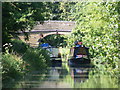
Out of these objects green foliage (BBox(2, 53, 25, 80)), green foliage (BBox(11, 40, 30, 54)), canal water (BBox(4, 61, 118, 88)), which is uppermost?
green foliage (BBox(11, 40, 30, 54))

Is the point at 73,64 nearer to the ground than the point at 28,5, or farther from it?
nearer to the ground

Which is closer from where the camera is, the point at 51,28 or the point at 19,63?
the point at 19,63

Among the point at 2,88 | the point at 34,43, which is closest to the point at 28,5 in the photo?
the point at 2,88

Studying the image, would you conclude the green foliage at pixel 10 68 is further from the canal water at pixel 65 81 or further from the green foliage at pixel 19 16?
the green foliage at pixel 19 16

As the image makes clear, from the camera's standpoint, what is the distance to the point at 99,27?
23.4 meters

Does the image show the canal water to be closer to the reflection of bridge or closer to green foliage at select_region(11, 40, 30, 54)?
green foliage at select_region(11, 40, 30, 54)

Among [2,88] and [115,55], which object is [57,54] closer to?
[115,55]

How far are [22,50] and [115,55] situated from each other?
504 inches

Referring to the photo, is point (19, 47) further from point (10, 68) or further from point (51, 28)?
point (51, 28)

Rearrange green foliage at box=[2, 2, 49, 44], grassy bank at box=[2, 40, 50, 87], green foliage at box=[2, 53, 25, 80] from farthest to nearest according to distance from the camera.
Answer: green foliage at box=[2, 2, 49, 44], grassy bank at box=[2, 40, 50, 87], green foliage at box=[2, 53, 25, 80]

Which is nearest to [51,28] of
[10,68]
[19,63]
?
[19,63]

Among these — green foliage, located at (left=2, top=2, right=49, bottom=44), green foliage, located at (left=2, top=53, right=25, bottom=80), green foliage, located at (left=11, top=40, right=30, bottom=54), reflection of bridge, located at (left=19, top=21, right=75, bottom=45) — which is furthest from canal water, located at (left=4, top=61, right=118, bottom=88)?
reflection of bridge, located at (left=19, top=21, right=75, bottom=45)

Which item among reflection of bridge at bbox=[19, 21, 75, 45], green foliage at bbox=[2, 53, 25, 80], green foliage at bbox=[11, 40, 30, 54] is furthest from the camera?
reflection of bridge at bbox=[19, 21, 75, 45]

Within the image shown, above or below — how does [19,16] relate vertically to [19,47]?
above
